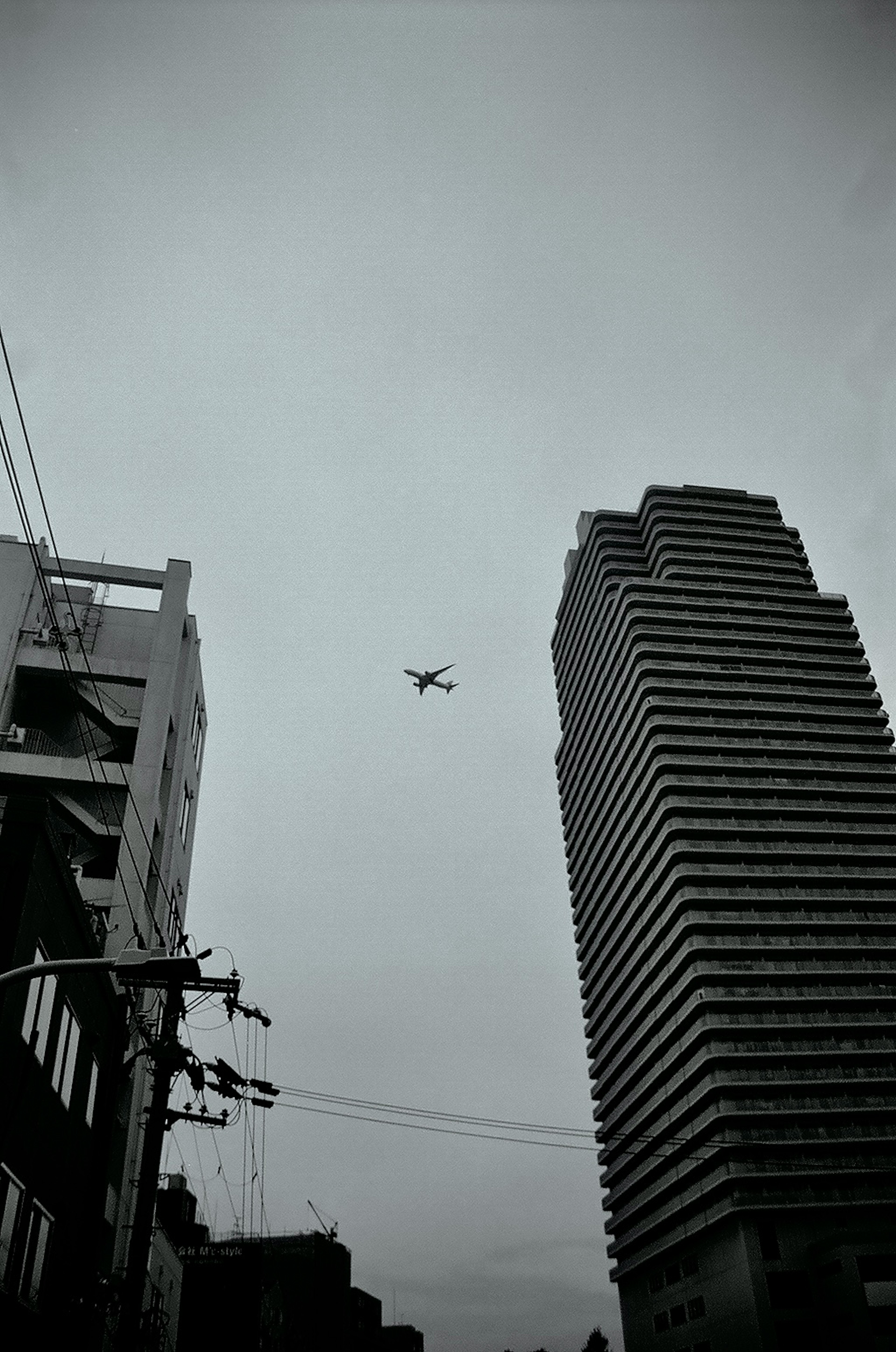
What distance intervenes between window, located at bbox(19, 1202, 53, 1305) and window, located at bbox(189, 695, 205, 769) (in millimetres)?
37038

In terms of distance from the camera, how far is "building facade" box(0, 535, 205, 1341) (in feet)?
168

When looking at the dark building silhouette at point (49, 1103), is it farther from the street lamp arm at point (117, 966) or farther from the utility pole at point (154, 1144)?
the street lamp arm at point (117, 966)

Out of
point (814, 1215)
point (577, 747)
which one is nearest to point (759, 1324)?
point (814, 1215)

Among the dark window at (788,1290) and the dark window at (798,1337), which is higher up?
the dark window at (788,1290)

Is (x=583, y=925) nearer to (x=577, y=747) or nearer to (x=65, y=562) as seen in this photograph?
(x=577, y=747)

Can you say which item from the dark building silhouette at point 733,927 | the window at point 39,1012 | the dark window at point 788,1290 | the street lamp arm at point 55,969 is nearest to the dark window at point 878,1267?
the dark building silhouette at point 733,927

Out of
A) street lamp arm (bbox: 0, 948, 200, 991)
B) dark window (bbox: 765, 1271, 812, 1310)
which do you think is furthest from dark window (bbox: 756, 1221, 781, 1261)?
street lamp arm (bbox: 0, 948, 200, 991)

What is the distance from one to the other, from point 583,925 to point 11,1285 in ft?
442

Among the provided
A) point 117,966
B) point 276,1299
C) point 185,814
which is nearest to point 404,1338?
point 276,1299

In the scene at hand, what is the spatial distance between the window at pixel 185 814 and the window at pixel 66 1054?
2976 cm

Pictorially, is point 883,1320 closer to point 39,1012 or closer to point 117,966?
point 39,1012

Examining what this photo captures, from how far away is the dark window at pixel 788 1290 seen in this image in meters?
93.2

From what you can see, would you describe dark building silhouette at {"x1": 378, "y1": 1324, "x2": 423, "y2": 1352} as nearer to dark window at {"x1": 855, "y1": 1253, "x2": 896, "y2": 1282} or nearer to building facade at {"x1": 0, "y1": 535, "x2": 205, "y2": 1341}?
dark window at {"x1": 855, "y1": 1253, "x2": 896, "y2": 1282}

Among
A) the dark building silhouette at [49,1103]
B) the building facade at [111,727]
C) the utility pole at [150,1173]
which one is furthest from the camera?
the building facade at [111,727]
